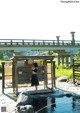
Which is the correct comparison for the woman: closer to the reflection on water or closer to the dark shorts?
the dark shorts

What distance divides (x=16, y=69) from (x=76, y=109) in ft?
14.3

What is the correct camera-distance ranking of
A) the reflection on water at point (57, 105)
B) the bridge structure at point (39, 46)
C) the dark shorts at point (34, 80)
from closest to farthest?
the reflection on water at point (57, 105) < the dark shorts at point (34, 80) < the bridge structure at point (39, 46)

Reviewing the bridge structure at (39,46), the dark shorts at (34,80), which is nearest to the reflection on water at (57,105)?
the dark shorts at (34,80)

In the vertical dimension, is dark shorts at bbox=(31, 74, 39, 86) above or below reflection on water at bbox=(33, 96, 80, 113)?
above

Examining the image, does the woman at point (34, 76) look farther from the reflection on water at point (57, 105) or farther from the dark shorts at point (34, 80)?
the reflection on water at point (57, 105)

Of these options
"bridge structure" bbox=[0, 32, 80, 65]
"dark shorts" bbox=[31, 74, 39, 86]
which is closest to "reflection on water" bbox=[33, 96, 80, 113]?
"dark shorts" bbox=[31, 74, 39, 86]

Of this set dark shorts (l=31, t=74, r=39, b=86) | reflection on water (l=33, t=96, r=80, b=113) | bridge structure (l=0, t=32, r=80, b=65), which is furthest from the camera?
bridge structure (l=0, t=32, r=80, b=65)

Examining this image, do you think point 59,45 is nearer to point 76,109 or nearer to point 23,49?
point 23,49

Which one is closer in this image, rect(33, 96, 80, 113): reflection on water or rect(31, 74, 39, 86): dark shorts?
rect(33, 96, 80, 113): reflection on water

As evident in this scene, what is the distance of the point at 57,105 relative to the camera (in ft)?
39.5

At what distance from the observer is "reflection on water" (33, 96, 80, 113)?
1102cm

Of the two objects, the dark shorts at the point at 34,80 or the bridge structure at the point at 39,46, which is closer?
the dark shorts at the point at 34,80

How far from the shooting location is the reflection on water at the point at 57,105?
11023mm
